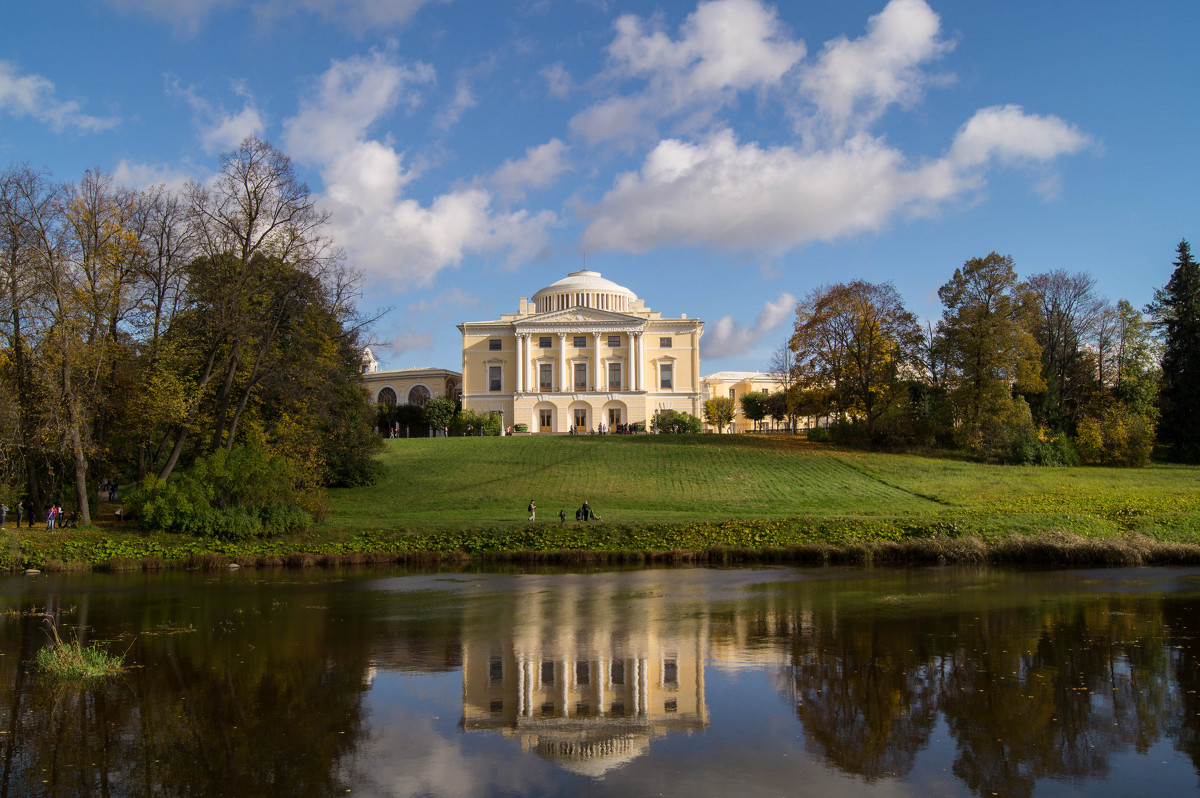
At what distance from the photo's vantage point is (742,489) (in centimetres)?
3481

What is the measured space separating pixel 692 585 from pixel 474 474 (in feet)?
71.6

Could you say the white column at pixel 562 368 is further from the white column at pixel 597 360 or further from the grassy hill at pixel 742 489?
the grassy hill at pixel 742 489

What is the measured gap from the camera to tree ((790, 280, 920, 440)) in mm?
44469

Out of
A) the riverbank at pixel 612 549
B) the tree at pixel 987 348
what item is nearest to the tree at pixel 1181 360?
the tree at pixel 987 348

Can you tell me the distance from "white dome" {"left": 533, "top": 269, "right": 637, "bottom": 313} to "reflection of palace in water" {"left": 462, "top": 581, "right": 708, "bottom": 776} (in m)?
58.1

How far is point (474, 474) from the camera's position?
129 feet

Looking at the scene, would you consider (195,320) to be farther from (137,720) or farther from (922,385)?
(922,385)

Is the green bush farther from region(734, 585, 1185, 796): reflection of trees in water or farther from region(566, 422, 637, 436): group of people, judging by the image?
region(566, 422, 637, 436): group of people

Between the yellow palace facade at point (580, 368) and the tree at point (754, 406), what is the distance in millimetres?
6871

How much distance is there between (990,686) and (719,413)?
5818cm

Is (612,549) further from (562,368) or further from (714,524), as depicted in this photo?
(562,368)

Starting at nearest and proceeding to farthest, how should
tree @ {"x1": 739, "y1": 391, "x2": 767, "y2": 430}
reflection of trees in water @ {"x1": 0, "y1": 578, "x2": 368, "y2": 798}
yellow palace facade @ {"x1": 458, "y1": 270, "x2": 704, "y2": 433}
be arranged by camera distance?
reflection of trees in water @ {"x1": 0, "y1": 578, "x2": 368, "y2": 798}, yellow palace facade @ {"x1": 458, "y1": 270, "x2": 704, "y2": 433}, tree @ {"x1": 739, "y1": 391, "x2": 767, "y2": 430}

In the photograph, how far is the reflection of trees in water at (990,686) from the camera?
8531 mm

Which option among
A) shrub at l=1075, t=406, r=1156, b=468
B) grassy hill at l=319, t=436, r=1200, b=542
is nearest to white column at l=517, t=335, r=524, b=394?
grassy hill at l=319, t=436, r=1200, b=542
